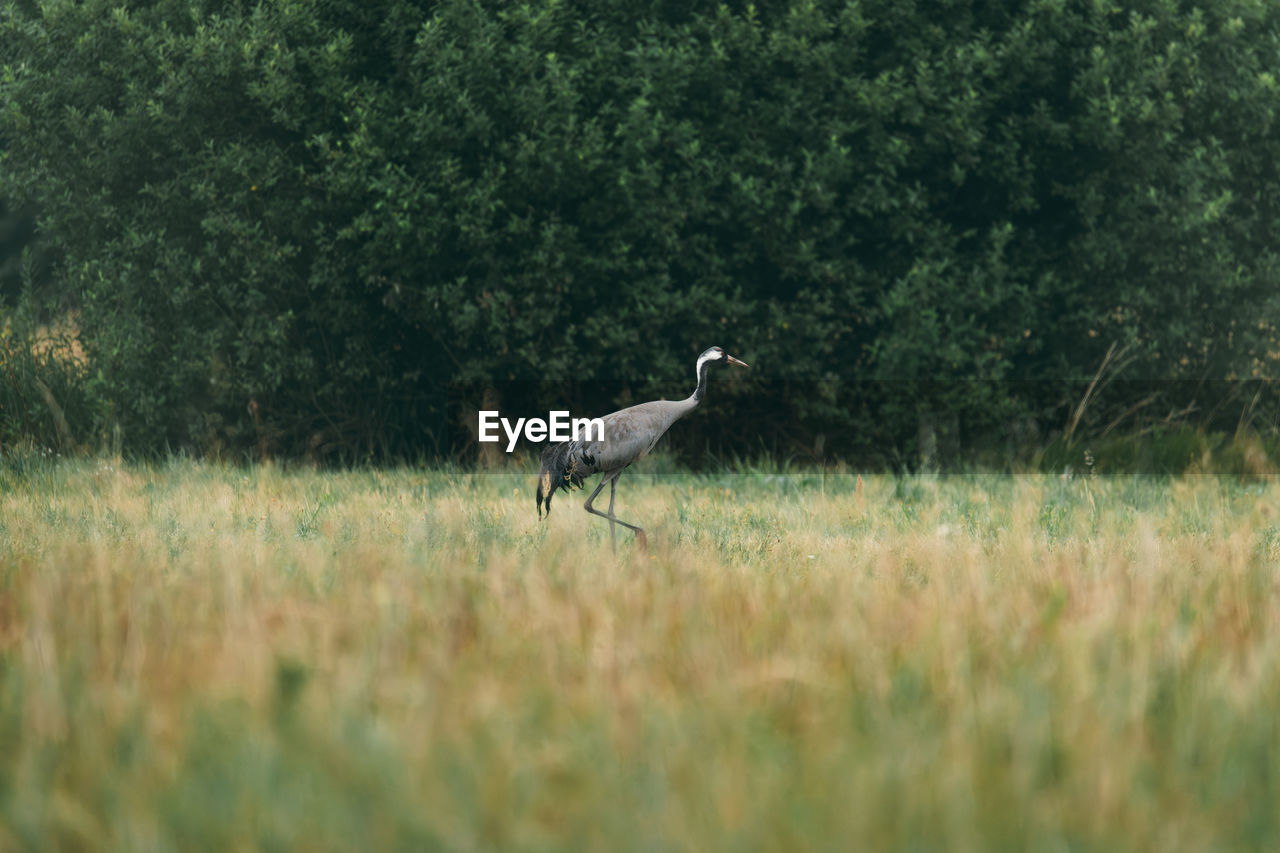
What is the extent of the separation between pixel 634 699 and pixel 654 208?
831cm

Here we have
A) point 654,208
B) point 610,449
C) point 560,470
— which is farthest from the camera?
point 654,208

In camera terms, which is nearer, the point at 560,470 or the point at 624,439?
the point at 624,439

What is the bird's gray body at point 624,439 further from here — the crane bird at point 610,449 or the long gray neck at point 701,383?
the long gray neck at point 701,383

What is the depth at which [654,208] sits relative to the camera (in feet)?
37.7

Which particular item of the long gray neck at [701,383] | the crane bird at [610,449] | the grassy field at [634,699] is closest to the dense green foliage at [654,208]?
the long gray neck at [701,383]

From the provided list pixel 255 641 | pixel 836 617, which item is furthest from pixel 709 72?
pixel 255 641

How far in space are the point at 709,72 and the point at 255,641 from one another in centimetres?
857

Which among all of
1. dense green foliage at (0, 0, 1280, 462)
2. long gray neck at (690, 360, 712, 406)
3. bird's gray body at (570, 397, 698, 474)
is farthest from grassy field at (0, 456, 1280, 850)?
dense green foliage at (0, 0, 1280, 462)

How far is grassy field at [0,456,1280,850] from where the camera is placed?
9.60 feet

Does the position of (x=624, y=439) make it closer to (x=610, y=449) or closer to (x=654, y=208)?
(x=610, y=449)

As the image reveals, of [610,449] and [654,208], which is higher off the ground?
[654,208]

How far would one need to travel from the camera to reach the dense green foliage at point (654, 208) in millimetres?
11586

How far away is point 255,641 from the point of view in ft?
13.3

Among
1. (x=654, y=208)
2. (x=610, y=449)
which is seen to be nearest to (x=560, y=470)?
(x=610, y=449)
